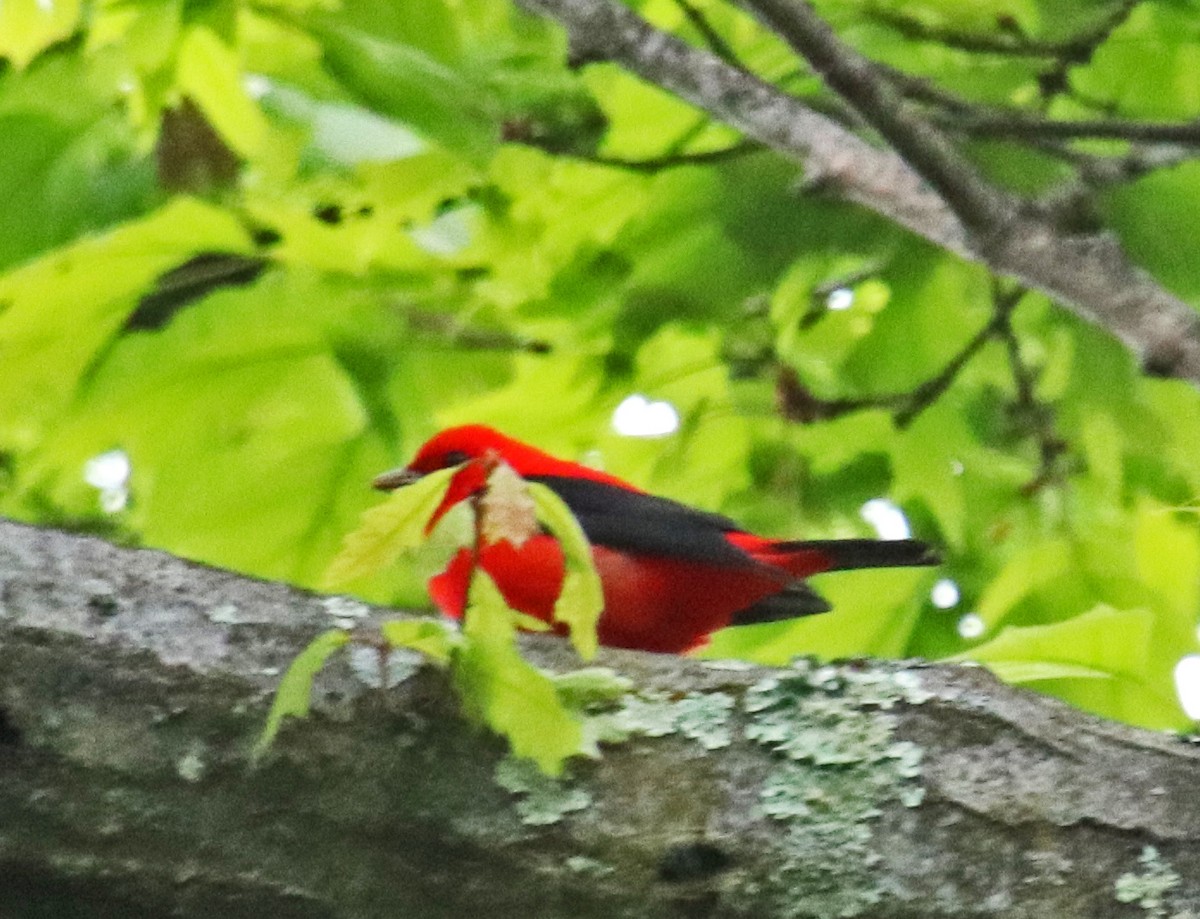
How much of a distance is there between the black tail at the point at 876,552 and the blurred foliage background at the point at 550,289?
294 millimetres

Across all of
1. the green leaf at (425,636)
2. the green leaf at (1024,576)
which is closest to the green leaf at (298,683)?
the green leaf at (425,636)

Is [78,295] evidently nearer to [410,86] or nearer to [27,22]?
[27,22]

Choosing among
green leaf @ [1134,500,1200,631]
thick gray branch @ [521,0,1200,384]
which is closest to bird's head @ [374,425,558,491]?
thick gray branch @ [521,0,1200,384]

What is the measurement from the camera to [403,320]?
10.1 feet

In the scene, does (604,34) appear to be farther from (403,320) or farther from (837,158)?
(403,320)

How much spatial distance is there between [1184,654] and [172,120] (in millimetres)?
2366

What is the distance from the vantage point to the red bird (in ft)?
9.45

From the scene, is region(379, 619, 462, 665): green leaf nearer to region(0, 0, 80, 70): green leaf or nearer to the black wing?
the black wing

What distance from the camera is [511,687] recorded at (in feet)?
4.92

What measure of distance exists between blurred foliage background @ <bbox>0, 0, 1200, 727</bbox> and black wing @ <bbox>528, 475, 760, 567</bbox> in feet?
0.94

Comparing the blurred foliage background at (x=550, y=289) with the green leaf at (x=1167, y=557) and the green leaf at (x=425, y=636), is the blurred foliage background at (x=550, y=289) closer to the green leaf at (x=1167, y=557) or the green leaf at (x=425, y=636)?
the green leaf at (x=1167, y=557)

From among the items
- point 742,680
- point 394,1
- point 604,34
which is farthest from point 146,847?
point 394,1

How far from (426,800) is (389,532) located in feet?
1.10

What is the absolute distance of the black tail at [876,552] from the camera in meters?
3.00
